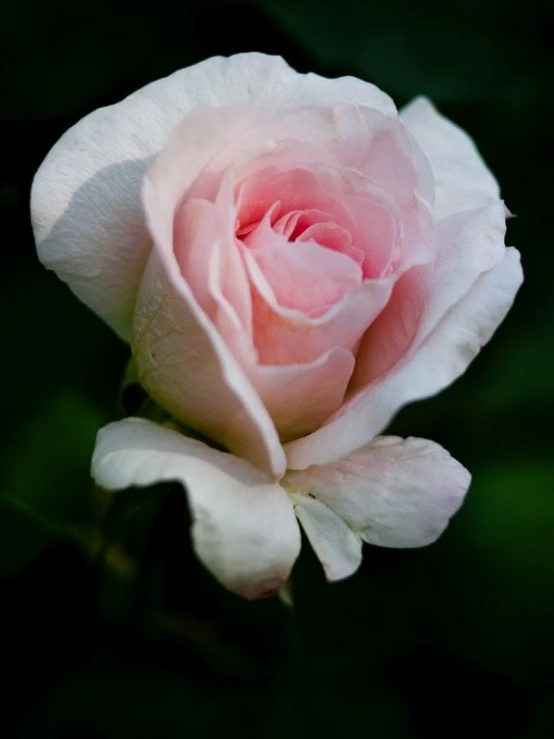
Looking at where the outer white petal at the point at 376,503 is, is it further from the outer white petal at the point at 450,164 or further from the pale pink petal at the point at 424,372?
the outer white petal at the point at 450,164

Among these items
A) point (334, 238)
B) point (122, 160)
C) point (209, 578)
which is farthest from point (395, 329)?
point (209, 578)

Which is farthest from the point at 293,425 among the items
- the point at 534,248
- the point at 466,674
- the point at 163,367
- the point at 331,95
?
the point at 534,248

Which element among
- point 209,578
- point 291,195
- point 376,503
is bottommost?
point 209,578

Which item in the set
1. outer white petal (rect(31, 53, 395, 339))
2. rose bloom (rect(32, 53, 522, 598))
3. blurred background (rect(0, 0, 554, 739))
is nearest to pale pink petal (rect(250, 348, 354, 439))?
rose bloom (rect(32, 53, 522, 598))

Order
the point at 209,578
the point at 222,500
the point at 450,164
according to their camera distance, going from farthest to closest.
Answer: the point at 209,578 < the point at 450,164 < the point at 222,500

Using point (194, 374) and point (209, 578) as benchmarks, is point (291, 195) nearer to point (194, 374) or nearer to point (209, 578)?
point (194, 374)

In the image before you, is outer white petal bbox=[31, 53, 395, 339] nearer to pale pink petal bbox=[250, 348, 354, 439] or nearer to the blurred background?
pale pink petal bbox=[250, 348, 354, 439]

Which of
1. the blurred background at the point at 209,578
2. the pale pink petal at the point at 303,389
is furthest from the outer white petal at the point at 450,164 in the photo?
the blurred background at the point at 209,578
